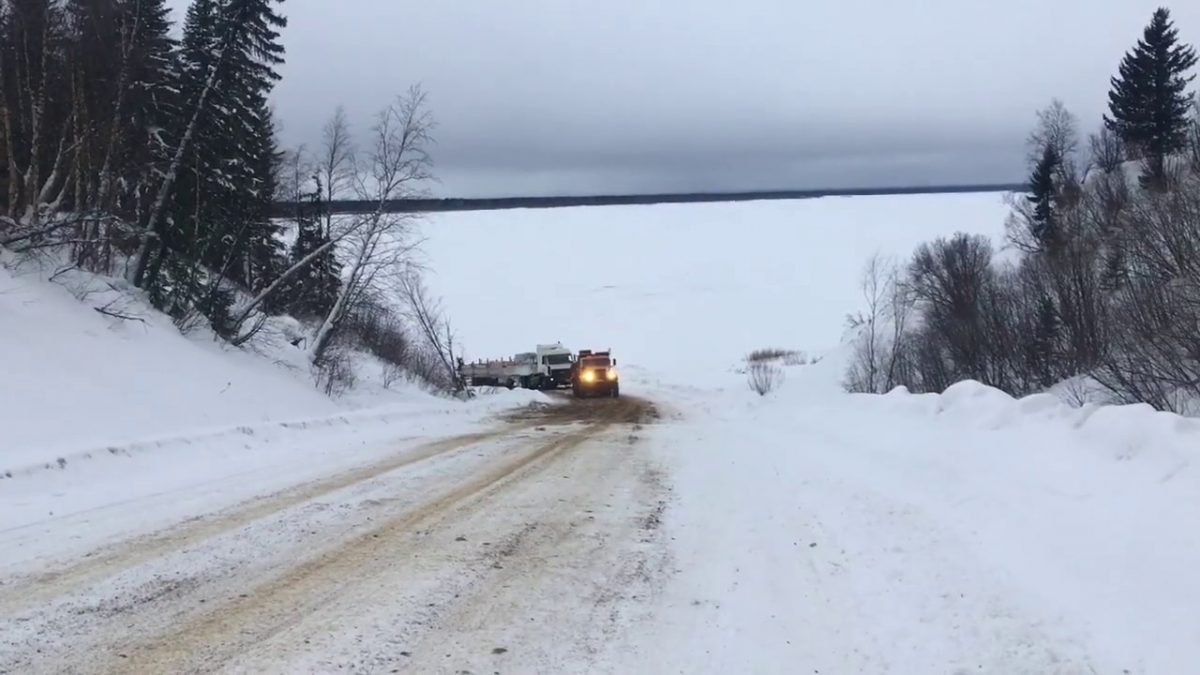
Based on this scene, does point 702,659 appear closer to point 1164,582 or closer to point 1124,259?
point 1164,582

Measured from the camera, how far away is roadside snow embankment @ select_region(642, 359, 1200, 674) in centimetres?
473

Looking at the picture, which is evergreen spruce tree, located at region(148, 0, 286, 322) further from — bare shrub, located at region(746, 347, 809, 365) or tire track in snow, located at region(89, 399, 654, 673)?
bare shrub, located at region(746, 347, 809, 365)

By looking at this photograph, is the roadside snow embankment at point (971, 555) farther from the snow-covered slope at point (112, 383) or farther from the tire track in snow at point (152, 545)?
the snow-covered slope at point (112, 383)

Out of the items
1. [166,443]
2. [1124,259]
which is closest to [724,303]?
[1124,259]

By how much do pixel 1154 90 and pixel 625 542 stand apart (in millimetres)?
72278

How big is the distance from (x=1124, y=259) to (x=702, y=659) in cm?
3146

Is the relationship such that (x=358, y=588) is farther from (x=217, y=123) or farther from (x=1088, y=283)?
(x=1088, y=283)

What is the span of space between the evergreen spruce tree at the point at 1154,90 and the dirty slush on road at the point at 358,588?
2653 inches

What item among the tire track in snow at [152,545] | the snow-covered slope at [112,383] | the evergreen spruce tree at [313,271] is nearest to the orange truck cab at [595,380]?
the evergreen spruce tree at [313,271]

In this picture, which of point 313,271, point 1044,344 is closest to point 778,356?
point 1044,344

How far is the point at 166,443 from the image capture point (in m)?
12.1

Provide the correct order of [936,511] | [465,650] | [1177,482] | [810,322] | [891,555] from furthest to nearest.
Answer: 1. [810,322]
2. [936,511]
3. [891,555]
4. [1177,482]
5. [465,650]

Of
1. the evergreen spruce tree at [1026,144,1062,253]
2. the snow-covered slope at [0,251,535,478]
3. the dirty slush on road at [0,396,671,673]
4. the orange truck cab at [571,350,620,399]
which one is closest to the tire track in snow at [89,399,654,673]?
the dirty slush on road at [0,396,671,673]

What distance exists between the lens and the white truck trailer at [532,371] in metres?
56.6
